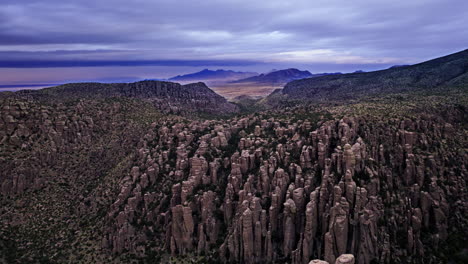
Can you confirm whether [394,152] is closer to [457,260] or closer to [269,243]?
[457,260]

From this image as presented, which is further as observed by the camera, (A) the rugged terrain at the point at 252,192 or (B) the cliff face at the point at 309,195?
(A) the rugged terrain at the point at 252,192

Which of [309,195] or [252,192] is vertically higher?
[309,195]

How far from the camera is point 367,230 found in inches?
1956

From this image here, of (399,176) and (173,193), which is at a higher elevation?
(399,176)

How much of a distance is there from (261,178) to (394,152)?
102ft

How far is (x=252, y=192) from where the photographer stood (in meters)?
62.4

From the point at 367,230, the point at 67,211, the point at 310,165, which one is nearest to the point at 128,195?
the point at 67,211

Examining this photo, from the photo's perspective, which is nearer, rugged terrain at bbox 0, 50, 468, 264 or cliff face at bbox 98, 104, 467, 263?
cliff face at bbox 98, 104, 467, 263

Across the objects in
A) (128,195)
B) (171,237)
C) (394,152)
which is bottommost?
(171,237)

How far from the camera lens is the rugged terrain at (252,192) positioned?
52.1 meters

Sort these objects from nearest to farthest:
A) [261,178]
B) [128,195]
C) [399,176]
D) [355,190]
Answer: [355,190] → [399,176] → [261,178] → [128,195]

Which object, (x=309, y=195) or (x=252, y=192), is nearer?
(x=309, y=195)

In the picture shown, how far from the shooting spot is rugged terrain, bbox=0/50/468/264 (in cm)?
5206

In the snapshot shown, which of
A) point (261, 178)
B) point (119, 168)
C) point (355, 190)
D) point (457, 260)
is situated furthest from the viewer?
point (119, 168)
